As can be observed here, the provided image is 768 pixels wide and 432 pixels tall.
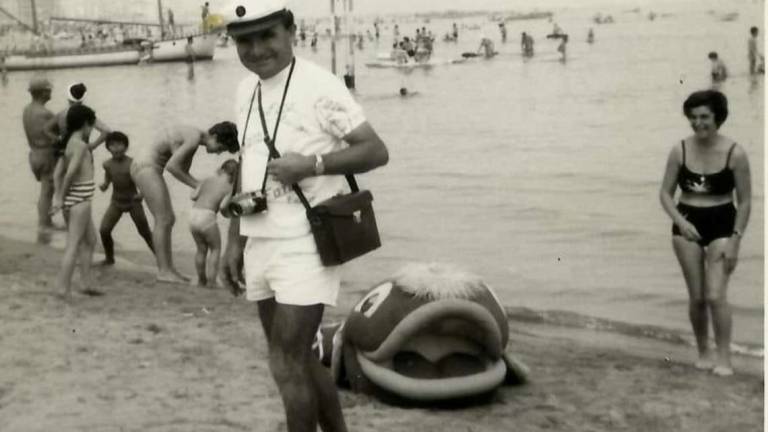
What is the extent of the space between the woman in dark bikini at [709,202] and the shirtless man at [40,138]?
4.22 metres

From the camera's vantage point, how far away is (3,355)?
4.27 metres

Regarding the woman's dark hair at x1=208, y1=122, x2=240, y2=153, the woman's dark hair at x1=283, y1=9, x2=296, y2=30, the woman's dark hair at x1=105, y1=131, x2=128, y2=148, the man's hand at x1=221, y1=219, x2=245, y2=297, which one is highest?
the woman's dark hair at x1=283, y1=9, x2=296, y2=30

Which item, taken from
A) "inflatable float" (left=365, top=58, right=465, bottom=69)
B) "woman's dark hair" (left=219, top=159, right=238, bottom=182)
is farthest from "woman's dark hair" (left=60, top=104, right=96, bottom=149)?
"inflatable float" (left=365, top=58, right=465, bottom=69)

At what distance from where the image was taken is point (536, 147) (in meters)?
6.84

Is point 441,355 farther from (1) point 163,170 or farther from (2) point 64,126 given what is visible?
(2) point 64,126

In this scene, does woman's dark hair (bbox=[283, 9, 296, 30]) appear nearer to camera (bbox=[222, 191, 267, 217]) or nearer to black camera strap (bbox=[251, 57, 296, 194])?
black camera strap (bbox=[251, 57, 296, 194])

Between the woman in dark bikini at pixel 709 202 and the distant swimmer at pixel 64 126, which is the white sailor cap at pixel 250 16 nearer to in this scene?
the woman in dark bikini at pixel 709 202

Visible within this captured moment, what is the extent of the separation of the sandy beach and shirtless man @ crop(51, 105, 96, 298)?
0.23 metres

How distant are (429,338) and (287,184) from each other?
123 centimetres

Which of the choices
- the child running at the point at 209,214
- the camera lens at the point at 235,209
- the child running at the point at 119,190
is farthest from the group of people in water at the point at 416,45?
the camera lens at the point at 235,209

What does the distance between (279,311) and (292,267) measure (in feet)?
0.38

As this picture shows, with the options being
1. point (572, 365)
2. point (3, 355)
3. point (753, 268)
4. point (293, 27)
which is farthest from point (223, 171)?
point (293, 27)

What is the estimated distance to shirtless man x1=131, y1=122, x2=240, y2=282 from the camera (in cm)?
595

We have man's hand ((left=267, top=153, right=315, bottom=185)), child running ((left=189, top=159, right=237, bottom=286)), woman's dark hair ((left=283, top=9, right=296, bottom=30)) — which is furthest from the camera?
child running ((left=189, top=159, right=237, bottom=286))
